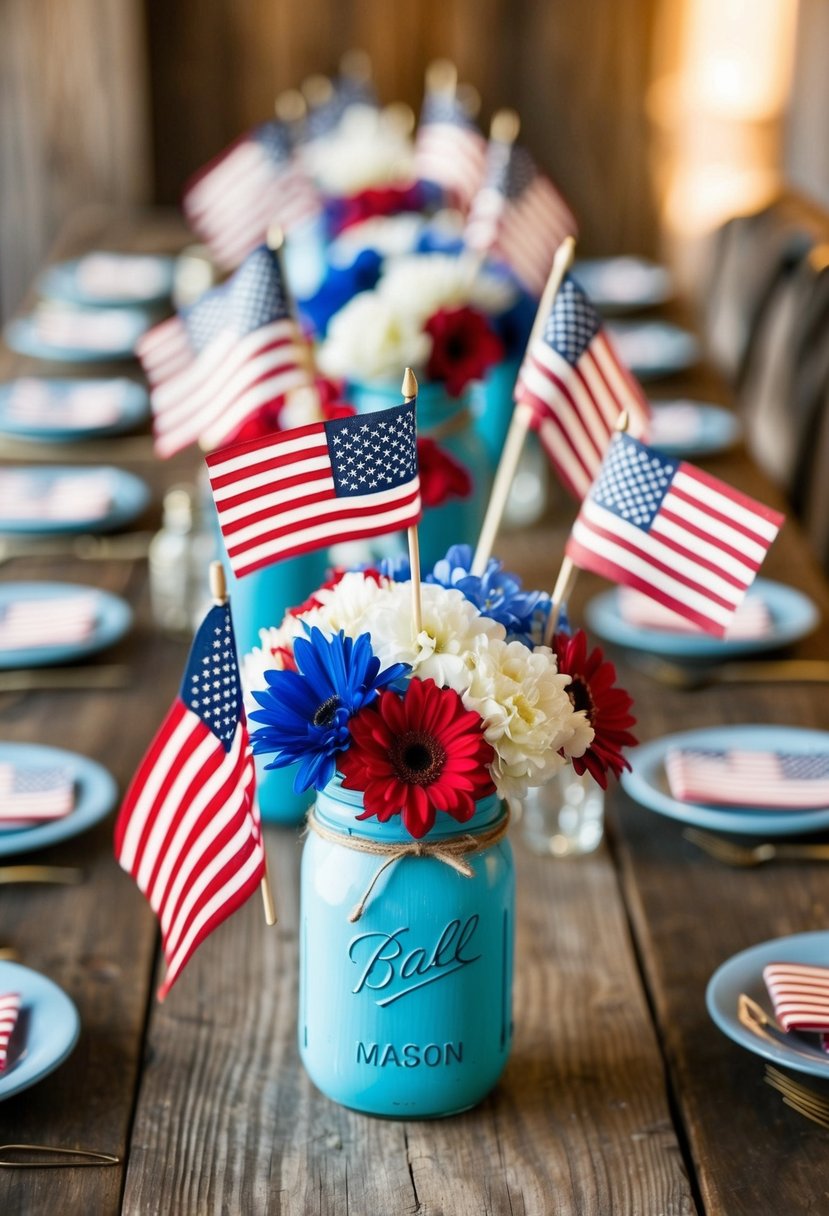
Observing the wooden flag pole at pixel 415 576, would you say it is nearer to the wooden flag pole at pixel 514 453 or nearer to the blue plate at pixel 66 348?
the wooden flag pole at pixel 514 453

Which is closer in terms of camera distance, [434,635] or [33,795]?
[434,635]

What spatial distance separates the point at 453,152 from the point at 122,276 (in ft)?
2.43

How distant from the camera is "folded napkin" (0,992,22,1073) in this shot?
98cm

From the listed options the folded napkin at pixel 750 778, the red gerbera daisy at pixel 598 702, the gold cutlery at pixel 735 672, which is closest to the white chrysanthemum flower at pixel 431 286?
the gold cutlery at pixel 735 672

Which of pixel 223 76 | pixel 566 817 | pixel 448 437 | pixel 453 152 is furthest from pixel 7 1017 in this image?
pixel 223 76

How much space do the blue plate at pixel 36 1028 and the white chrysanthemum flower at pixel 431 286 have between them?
2.78 feet

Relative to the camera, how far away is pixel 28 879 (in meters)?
1.25

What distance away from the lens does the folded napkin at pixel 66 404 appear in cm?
232

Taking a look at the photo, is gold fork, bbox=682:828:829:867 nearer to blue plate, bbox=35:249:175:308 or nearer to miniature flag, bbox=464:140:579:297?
miniature flag, bbox=464:140:579:297

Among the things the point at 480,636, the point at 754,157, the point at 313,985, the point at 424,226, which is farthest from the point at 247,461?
the point at 754,157

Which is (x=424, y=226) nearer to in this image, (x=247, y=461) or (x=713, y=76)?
(x=247, y=461)

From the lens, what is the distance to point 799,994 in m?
1.04

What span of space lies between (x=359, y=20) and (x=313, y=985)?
4185 mm

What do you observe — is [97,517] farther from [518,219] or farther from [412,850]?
[412,850]
